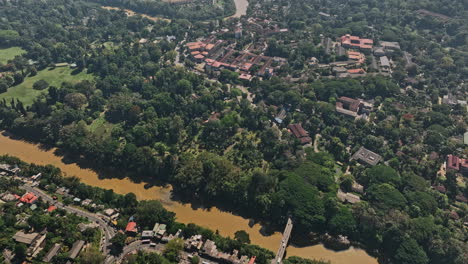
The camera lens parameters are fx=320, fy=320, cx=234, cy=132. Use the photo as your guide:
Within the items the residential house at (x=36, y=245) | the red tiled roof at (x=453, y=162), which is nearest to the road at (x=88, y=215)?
the residential house at (x=36, y=245)

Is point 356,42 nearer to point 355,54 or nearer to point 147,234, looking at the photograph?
point 355,54

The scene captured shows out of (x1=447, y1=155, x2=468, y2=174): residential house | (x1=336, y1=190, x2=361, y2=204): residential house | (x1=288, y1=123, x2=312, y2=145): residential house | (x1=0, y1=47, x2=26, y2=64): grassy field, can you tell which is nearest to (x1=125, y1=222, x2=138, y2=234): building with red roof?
(x1=336, y1=190, x2=361, y2=204): residential house

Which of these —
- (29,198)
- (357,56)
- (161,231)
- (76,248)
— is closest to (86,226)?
(76,248)

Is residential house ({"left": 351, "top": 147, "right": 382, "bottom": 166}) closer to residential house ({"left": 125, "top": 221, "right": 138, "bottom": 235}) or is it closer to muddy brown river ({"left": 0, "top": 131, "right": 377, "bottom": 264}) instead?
muddy brown river ({"left": 0, "top": 131, "right": 377, "bottom": 264})

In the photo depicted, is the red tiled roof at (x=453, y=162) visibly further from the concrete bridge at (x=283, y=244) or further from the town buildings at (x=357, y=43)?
the town buildings at (x=357, y=43)

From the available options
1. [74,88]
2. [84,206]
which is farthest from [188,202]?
[74,88]

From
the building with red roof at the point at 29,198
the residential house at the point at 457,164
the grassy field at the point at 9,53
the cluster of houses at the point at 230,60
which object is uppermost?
the cluster of houses at the point at 230,60

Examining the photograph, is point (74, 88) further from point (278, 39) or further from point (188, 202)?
point (278, 39)
